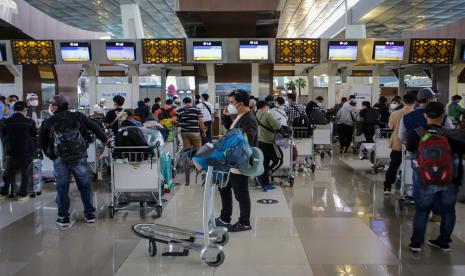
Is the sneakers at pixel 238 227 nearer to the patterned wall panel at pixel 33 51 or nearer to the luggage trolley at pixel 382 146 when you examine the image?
the luggage trolley at pixel 382 146

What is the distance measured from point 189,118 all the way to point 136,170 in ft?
11.8

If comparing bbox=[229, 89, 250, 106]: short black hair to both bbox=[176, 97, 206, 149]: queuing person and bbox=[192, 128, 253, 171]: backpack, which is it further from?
bbox=[176, 97, 206, 149]: queuing person

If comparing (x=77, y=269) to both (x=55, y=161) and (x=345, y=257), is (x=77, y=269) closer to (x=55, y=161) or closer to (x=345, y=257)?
(x=55, y=161)

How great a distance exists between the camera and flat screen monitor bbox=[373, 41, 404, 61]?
13469 mm

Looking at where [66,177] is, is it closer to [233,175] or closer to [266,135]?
[233,175]

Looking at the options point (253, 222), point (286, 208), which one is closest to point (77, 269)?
point (253, 222)

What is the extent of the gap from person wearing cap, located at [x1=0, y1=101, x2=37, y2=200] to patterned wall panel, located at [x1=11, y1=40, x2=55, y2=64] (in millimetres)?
7187

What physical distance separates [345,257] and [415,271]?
70cm

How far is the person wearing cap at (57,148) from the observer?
5.54m

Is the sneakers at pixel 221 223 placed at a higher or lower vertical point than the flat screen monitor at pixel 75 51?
lower

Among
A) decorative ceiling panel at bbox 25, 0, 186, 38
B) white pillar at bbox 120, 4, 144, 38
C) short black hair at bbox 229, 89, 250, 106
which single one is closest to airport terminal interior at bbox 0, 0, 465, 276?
short black hair at bbox 229, 89, 250, 106

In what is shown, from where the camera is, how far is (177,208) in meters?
6.57

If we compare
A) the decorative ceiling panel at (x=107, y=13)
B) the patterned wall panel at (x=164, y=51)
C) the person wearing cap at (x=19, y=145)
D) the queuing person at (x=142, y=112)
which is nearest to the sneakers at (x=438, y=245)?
the queuing person at (x=142, y=112)

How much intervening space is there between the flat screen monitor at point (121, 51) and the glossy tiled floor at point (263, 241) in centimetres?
685
